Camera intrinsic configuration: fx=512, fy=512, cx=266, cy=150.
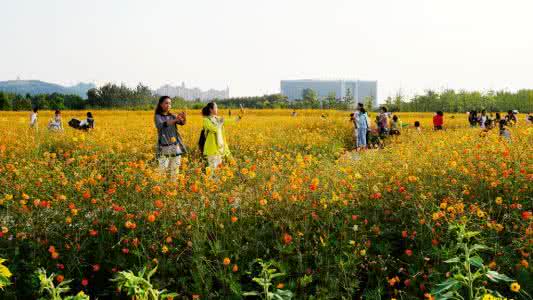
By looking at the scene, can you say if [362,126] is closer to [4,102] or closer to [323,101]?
[323,101]

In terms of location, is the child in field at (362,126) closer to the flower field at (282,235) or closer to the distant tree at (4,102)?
the flower field at (282,235)

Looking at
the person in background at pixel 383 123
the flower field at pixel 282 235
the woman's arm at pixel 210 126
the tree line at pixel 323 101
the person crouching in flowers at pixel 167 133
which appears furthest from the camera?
the tree line at pixel 323 101

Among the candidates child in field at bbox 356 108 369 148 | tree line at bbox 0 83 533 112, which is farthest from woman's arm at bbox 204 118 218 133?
tree line at bbox 0 83 533 112

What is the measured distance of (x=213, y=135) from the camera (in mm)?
8930

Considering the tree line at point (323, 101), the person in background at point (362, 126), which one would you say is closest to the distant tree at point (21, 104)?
the tree line at point (323, 101)

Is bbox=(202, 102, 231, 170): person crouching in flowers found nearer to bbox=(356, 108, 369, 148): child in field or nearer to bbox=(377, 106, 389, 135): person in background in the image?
bbox=(356, 108, 369, 148): child in field

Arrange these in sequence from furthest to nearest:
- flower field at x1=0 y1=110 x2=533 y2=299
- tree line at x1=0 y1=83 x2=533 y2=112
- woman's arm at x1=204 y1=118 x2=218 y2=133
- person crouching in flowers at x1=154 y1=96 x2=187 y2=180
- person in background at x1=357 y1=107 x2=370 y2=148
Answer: tree line at x1=0 y1=83 x2=533 y2=112
person in background at x1=357 y1=107 x2=370 y2=148
woman's arm at x1=204 y1=118 x2=218 y2=133
person crouching in flowers at x1=154 y1=96 x2=187 y2=180
flower field at x1=0 y1=110 x2=533 y2=299

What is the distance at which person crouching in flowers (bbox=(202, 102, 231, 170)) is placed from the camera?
8844 millimetres

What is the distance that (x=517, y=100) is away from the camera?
62438mm

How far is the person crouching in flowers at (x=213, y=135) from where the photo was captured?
29.0 feet

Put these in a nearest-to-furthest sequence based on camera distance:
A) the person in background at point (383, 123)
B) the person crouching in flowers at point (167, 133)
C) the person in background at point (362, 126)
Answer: the person crouching in flowers at point (167, 133) < the person in background at point (362, 126) < the person in background at point (383, 123)

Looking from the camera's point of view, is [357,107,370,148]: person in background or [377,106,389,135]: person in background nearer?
[357,107,370,148]: person in background

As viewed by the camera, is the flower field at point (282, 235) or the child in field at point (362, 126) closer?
the flower field at point (282, 235)

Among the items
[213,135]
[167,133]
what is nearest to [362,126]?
[213,135]
